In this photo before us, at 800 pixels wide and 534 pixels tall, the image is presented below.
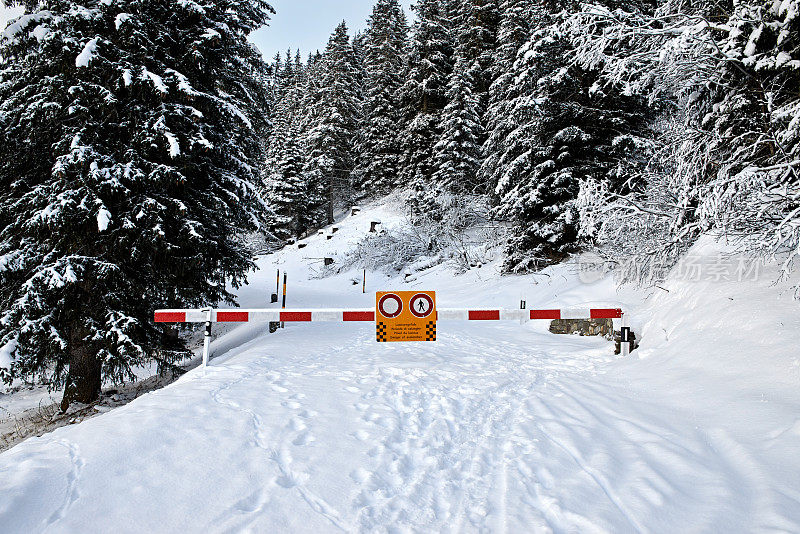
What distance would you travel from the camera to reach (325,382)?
18.6ft

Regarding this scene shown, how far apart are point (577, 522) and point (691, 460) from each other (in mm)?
1410

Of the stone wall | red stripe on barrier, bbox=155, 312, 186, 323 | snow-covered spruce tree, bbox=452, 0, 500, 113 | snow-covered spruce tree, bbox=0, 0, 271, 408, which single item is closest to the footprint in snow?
red stripe on barrier, bbox=155, 312, 186, 323

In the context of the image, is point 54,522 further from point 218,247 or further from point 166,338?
point 218,247

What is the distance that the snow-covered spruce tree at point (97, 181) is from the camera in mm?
7359

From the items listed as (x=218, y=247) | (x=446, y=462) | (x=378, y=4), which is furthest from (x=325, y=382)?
(x=378, y=4)

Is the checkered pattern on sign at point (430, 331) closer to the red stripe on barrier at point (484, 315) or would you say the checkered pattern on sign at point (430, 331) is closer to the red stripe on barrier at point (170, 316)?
the red stripe on barrier at point (484, 315)

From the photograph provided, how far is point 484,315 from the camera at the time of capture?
7148 millimetres

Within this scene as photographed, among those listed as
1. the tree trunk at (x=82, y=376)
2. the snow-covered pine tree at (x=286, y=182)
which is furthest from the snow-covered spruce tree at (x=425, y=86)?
the tree trunk at (x=82, y=376)

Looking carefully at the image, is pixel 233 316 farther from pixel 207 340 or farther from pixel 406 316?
pixel 406 316

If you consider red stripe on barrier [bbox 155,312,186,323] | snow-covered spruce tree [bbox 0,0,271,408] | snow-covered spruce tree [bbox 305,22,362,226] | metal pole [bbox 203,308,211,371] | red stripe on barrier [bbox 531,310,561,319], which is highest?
snow-covered spruce tree [bbox 305,22,362,226]

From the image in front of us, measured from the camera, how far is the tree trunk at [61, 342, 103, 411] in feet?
26.0

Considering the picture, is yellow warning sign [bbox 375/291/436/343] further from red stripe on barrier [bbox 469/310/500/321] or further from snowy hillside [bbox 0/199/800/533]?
red stripe on barrier [bbox 469/310/500/321]

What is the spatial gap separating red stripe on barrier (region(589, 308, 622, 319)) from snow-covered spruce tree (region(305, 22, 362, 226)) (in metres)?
31.9

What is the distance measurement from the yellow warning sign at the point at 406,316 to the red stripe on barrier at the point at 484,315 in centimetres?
69
